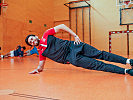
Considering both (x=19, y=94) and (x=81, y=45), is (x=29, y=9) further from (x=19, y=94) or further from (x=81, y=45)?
(x=19, y=94)

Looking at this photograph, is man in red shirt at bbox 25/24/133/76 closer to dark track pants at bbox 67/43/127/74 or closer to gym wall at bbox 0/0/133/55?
dark track pants at bbox 67/43/127/74

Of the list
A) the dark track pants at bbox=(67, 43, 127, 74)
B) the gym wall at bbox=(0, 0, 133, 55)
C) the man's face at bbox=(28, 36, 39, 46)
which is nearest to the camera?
the dark track pants at bbox=(67, 43, 127, 74)

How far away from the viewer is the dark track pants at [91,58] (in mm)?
2078

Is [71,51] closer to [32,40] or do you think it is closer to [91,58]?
[91,58]

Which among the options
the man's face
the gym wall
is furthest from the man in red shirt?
the gym wall

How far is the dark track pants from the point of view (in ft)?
6.82

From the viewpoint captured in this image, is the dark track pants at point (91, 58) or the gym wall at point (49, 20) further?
the gym wall at point (49, 20)

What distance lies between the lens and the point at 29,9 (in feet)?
29.6

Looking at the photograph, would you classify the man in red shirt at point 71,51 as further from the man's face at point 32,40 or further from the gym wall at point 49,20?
the gym wall at point 49,20

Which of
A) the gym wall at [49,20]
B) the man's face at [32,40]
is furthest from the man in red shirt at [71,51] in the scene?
the gym wall at [49,20]

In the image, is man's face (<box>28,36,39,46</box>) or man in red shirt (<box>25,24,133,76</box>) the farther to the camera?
man's face (<box>28,36,39,46</box>)

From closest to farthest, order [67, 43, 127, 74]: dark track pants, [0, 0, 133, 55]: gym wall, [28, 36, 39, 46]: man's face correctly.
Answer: [67, 43, 127, 74]: dark track pants → [28, 36, 39, 46]: man's face → [0, 0, 133, 55]: gym wall

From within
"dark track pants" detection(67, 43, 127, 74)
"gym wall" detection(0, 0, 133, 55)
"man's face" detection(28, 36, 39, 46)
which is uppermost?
"gym wall" detection(0, 0, 133, 55)

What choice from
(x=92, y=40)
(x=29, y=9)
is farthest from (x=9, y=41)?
(x=92, y=40)
